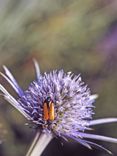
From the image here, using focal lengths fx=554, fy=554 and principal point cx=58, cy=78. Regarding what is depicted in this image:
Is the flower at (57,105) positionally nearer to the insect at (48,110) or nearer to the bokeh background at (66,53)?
the insect at (48,110)

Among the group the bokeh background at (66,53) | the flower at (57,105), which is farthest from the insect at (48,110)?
the bokeh background at (66,53)

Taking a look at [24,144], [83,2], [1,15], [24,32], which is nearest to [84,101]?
[1,15]

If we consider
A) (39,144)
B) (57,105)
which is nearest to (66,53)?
(57,105)

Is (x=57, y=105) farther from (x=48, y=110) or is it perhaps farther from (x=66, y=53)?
(x=66, y=53)

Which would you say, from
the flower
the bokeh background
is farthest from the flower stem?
the bokeh background

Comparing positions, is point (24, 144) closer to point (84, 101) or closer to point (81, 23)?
point (81, 23)
